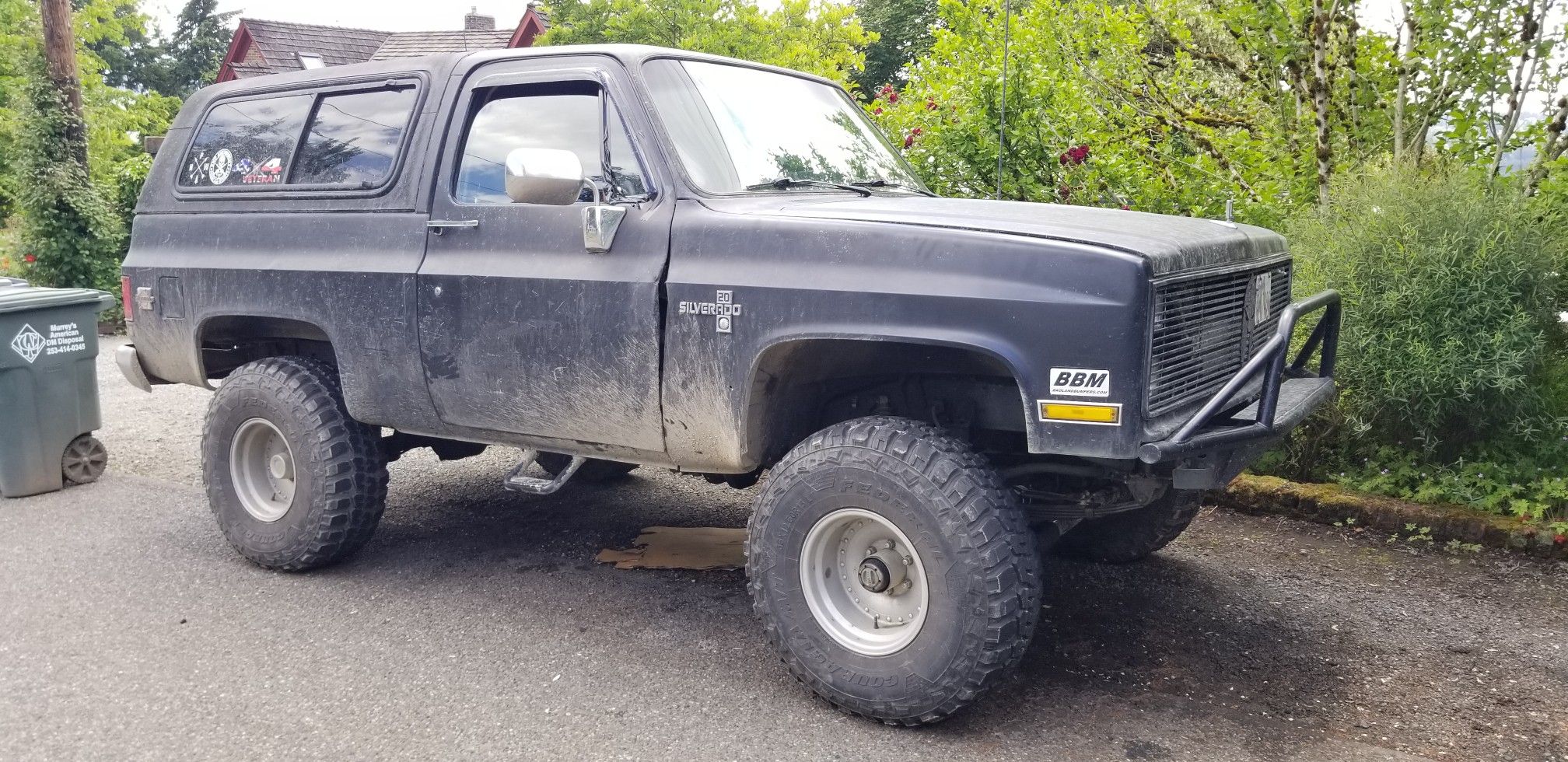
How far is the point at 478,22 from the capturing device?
36844 millimetres

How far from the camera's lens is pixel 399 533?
5.66 meters

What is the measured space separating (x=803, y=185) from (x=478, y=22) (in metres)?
35.6

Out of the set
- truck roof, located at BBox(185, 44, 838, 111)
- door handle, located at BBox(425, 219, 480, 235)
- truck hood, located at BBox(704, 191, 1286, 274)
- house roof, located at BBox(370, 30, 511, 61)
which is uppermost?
house roof, located at BBox(370, 30, 511, 61)

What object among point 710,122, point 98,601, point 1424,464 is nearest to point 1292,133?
point 1424,464

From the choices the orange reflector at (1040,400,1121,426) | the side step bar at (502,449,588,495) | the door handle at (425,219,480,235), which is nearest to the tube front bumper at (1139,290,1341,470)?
the orange reflector at (1040,400,1121,426)

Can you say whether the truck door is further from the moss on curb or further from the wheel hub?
the moss on curb

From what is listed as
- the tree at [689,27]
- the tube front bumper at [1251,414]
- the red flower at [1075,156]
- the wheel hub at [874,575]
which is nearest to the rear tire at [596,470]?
the wheel hub at [874,575]

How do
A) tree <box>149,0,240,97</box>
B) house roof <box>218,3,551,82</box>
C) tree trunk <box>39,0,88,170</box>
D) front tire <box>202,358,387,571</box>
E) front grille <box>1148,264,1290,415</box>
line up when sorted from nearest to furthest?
front grille <box>1148,264,1290,415</box>, front tire <box>202,358,387,571</box>, tree trunk <box>39,0,88,170</box>, house roof <box>218,3,551,82</box>, tree <box>149,0,240,97</box>

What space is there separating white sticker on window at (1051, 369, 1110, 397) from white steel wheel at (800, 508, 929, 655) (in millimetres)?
676

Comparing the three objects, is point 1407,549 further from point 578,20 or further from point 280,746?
point 578,20

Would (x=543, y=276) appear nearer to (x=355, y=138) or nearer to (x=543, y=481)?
(x=543, y=481)

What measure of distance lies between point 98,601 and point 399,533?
4.28 ft

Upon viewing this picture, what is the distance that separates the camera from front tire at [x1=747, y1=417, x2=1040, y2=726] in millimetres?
3348

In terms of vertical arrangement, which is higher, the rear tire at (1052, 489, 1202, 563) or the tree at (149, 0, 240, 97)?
the tree at (149, 0, 240, 97)
